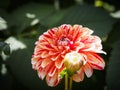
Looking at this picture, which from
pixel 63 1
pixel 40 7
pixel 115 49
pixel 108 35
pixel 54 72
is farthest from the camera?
pixel 63 1

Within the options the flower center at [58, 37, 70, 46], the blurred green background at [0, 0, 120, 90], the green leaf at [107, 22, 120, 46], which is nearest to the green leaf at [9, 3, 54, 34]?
the blurred green background at [0, 0, 120, 90]

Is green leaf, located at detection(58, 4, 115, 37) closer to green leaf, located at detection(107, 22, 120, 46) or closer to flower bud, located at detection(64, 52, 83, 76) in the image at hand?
green leaf, located at detection(107, 22, 120, 46)

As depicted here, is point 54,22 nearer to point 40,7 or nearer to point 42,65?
point 40,7

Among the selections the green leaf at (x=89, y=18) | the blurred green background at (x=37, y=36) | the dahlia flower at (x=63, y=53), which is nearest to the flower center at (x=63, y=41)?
the dahlia flower at (x=63, y=53)

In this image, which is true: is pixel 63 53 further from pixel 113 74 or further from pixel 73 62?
pixel 113 74

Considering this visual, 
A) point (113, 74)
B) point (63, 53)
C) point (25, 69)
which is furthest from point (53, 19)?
point (63, 53)

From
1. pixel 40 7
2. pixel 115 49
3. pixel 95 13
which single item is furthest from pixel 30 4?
pixel 115 49

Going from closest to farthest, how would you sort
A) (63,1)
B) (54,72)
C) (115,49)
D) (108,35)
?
(54,72) → (115,49) → (108,35) → (63,1)
